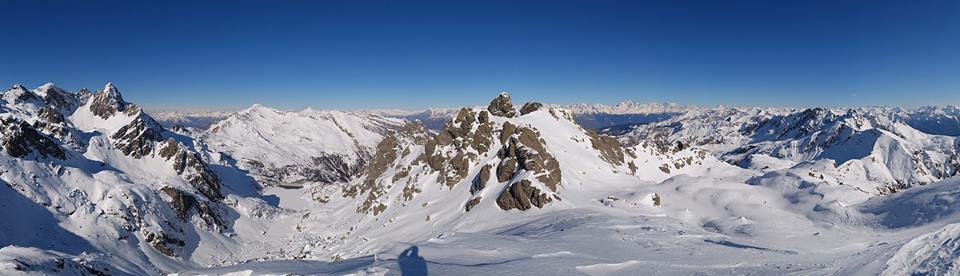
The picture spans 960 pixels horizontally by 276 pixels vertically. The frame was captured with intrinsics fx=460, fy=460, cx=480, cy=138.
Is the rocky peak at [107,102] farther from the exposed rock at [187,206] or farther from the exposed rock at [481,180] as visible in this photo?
the exposed rock at [481,180]

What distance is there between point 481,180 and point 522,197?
1443 cm

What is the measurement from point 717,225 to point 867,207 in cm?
2194

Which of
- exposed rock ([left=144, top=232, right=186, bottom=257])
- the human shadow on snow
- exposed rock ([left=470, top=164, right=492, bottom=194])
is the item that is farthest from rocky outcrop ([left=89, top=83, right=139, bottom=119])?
the human shadow on snow

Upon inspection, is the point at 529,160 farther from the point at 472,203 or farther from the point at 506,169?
the point at 472,203

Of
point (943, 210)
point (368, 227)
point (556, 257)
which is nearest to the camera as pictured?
point (556, 257)

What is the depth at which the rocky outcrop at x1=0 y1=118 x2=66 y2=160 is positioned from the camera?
265 feet

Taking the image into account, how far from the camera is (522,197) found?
217 feet

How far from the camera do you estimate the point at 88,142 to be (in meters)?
122

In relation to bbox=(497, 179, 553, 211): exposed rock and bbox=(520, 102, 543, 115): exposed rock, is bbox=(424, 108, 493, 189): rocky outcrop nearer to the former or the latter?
bbox=(520, 102, 543, 115): exposed rock

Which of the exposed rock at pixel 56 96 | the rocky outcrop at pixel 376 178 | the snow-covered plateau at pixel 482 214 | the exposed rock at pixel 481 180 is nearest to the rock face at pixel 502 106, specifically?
the snow-covered plateau at pixel 482 214

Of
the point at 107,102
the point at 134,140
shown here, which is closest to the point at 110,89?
the point at 107,102

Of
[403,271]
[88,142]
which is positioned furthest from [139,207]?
[403,271]

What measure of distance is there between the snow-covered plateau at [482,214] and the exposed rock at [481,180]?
392mm

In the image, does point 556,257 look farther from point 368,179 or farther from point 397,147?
point 397,147
